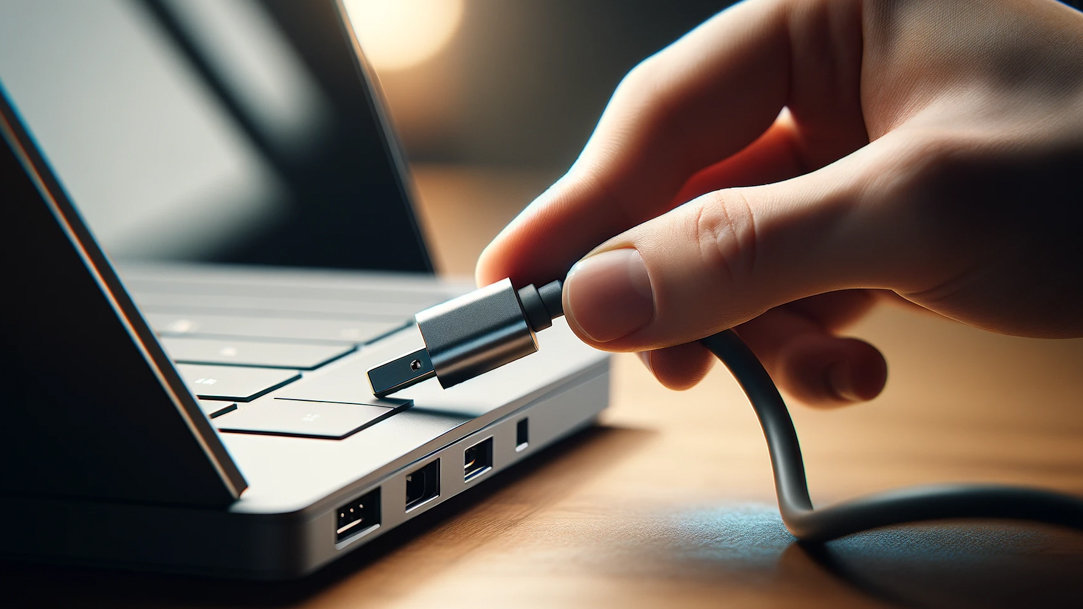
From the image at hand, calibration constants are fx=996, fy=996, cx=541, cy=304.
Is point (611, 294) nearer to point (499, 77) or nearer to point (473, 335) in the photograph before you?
point (473, 335)

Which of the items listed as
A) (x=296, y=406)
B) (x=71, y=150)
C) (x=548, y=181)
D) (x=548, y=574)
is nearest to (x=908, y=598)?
(x=548, y=574)

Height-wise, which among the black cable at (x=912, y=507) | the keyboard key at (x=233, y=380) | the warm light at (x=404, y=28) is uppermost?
the warm light at (x=404, y=28)

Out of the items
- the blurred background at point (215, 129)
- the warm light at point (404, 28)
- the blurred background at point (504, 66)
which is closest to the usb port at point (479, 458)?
the blurred background at point (215, 129)

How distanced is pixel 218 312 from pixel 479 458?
0.93ft

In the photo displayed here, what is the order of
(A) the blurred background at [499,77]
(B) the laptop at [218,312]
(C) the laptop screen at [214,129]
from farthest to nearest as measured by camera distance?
(A) the blurred background at [499,77] < (C) the laptop screen at [214,129] < (B) the laptop at [218,312]

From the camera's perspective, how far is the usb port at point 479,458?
0.40 metres

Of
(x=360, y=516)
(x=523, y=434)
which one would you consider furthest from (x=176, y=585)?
(x=523, y=434)

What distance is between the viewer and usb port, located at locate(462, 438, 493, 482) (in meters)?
0.40

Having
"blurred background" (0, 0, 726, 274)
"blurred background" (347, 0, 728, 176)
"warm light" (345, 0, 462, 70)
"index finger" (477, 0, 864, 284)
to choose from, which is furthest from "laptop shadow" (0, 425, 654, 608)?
"warm light" (345, 0, 462, 70)

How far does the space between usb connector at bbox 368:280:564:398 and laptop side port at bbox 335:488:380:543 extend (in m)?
0.08

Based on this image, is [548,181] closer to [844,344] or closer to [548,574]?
[844,344]

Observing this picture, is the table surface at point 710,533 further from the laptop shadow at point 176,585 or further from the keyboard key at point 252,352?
the keyboard key at point 252,352

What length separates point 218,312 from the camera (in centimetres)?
62

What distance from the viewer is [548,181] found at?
5.14 feet
